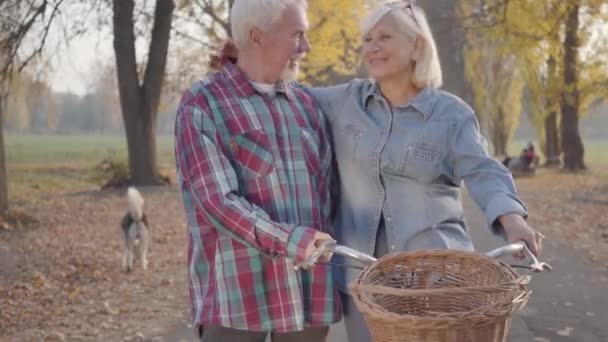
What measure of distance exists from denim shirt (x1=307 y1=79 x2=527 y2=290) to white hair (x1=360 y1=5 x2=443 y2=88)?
0.06 metres

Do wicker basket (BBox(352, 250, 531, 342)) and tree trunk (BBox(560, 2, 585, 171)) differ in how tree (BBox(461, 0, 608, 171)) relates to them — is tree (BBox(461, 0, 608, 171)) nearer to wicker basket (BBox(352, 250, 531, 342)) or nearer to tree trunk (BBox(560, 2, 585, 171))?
tree trunk (BBox(560, 2, 585, 171))

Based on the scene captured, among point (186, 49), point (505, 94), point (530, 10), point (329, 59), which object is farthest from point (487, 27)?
point (505, 94)

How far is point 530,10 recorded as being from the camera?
19.8 meters

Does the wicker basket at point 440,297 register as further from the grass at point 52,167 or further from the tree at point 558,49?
the tree at point 558,49

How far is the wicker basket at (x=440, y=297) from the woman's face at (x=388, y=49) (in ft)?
2.52

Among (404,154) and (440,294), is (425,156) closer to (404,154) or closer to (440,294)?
(404,154)

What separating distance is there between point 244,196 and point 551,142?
27.0 meters

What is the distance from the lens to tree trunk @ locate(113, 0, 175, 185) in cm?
1772

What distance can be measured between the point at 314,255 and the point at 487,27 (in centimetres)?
1763

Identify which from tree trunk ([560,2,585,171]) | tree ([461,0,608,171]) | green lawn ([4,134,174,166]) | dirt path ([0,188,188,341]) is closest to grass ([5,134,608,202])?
green lawn ([4,134,174,166])

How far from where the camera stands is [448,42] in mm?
14859

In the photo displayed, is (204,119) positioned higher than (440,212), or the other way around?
(204,119)

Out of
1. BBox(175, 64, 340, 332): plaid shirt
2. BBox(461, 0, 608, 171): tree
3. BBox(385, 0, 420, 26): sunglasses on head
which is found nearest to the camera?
BBox(175, 64, 340, 332): plaid shirt

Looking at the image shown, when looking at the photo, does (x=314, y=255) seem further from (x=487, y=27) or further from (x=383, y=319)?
(x=487, y=27)
